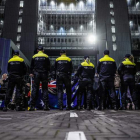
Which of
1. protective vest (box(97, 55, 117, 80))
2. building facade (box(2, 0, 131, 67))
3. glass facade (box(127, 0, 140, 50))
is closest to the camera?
protective vest (box(97, 55, 117, 80))

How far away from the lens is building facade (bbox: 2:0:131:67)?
31.6 meters

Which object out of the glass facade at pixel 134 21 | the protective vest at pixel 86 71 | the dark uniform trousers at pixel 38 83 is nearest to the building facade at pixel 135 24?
the glass facade at pixel 134 21

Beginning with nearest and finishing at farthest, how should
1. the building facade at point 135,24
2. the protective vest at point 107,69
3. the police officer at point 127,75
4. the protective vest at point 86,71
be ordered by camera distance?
1. the protective vest at point 107,69
2. the police officer at point 127,75
3. the protective vest at point 86,71
4. the building facade at point 135,24

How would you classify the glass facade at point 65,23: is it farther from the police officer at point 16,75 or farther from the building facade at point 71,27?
the police officer at point 16,75

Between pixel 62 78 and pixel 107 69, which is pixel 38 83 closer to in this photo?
pixel 62 78

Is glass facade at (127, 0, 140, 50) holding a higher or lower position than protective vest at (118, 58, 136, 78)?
higher

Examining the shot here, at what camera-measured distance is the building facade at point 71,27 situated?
3159 cm

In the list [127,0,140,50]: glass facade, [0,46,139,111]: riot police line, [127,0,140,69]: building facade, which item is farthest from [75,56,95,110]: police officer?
[127,0,140,50]: glass facade

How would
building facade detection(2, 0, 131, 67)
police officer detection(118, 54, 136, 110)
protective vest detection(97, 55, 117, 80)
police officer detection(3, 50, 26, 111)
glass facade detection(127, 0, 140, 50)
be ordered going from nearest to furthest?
police officer detection(3, 50, 26, 111) → protective vest detection(97, 55, 117, 80) → police officer detection(118, 54, 136, 110) → building facade detection(2, 0, 131, 67) → glass facade detection(127, 0, 140, 50)

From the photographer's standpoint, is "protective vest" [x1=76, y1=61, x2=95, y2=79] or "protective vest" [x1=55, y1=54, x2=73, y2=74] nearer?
"protective vest" [x1=55, y1=54, x2=73, y2=74]

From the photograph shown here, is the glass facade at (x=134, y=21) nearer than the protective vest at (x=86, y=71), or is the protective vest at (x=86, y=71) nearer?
the protective vest at (x=86, y=71)

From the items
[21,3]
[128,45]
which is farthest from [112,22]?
[21,3]

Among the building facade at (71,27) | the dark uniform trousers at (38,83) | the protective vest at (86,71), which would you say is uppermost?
the building facade at (71,27)

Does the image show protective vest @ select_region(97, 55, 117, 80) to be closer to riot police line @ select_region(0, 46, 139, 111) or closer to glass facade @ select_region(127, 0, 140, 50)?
riot police line @ select_region(0, 46, 139, 111)
